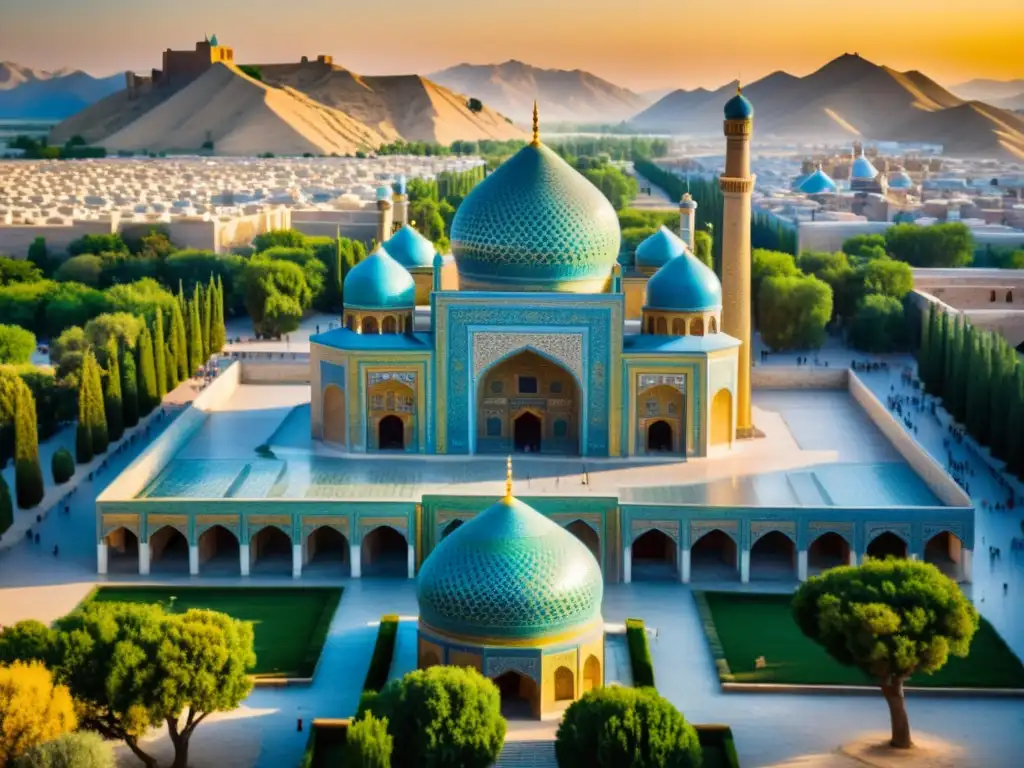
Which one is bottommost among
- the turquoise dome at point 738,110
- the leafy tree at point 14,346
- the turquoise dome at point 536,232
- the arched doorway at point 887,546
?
the arched doorway at point 887,546

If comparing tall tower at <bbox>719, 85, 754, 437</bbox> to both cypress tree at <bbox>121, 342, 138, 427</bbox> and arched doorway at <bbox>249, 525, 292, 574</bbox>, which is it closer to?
arched doorway at <bbox>249, 525, 292, 574</bbox>

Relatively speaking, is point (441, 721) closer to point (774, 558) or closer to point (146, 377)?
point (774, 558)

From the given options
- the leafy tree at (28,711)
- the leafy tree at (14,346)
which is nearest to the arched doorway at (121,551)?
the leafy tree at (28,711)

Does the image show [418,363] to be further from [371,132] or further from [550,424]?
[371,132]

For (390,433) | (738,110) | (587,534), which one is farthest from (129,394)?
(738,110)

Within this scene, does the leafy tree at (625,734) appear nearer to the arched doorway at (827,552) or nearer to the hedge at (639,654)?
the hedge at (639,654)

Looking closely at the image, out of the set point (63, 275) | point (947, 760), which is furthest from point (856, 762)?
point (63, 275)

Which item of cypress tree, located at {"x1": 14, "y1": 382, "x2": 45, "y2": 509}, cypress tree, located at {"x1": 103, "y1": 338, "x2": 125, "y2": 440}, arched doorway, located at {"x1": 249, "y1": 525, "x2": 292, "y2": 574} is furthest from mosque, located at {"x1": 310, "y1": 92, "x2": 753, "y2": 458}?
cypress tree, located at {"x1": 103, "y1": 338, "x2": 125, "y2": 440}
